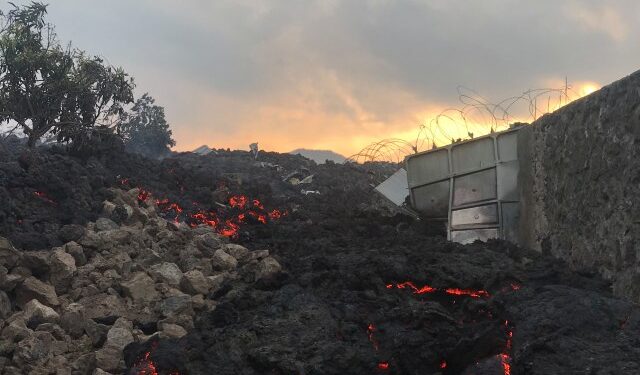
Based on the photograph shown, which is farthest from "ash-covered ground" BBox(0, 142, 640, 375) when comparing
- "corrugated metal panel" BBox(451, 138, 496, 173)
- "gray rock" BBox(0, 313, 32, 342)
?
"corrugated metal panel" BBox(451, 138, 496, 173)

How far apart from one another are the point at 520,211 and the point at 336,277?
215 inches


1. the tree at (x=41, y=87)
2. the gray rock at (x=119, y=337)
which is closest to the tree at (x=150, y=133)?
the tree at (x=41, y=87)

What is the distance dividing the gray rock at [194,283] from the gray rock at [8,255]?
2638 millimetres

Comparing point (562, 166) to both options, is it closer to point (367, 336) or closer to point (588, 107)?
point (588, 107)

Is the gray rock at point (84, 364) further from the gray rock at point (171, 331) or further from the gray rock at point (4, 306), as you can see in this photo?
the gray rock at point (4, 306)

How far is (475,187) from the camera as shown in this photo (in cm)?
1274

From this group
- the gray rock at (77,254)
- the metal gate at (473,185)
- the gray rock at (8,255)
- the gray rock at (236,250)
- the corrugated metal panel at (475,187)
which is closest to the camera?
the gray rock at (8,255)

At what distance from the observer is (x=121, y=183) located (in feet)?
48.1

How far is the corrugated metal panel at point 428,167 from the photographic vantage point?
13578 mm

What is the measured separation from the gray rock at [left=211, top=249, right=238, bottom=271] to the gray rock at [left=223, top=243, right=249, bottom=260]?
344 millimetres

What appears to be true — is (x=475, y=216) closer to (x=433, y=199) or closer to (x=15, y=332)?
(x=433, y=199)

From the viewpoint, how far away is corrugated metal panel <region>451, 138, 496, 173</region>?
12516 mm

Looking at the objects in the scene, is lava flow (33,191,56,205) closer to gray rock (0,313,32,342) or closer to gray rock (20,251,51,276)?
gray rock (20,251,51,276)

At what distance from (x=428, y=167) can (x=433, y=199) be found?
31.9 inches
